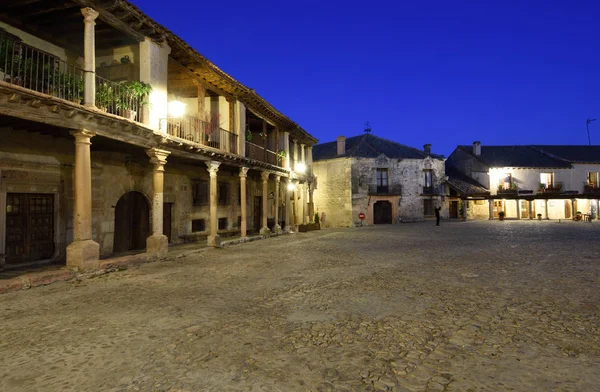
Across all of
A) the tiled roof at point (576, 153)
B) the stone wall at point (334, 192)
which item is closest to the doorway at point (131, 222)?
the stone wall at point (334, 192)

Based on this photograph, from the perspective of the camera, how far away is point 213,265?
9.02m

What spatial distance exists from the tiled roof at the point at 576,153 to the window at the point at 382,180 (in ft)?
67.2

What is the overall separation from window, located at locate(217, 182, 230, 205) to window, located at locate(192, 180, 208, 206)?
1332 millimetres

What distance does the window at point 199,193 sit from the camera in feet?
48.5

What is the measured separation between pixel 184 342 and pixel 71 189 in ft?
26.8

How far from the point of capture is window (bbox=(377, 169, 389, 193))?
3106 centimetres

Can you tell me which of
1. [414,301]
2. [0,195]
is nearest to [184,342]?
[414,301]

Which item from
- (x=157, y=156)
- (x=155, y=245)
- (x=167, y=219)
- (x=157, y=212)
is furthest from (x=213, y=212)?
(x=157, y=156)

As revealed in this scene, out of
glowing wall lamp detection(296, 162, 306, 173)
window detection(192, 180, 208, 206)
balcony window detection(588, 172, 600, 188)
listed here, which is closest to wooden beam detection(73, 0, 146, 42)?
window detection(192, 180, 208, 206)

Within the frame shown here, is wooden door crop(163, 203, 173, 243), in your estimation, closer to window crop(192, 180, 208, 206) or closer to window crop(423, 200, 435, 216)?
window crop(192, 180, 208, 206)

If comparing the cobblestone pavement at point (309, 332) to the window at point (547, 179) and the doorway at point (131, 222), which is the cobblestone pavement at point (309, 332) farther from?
the window at point (547, 179)

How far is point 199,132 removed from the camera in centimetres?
1237

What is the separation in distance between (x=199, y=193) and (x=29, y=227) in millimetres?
6710

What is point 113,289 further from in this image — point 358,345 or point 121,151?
point 121,151
